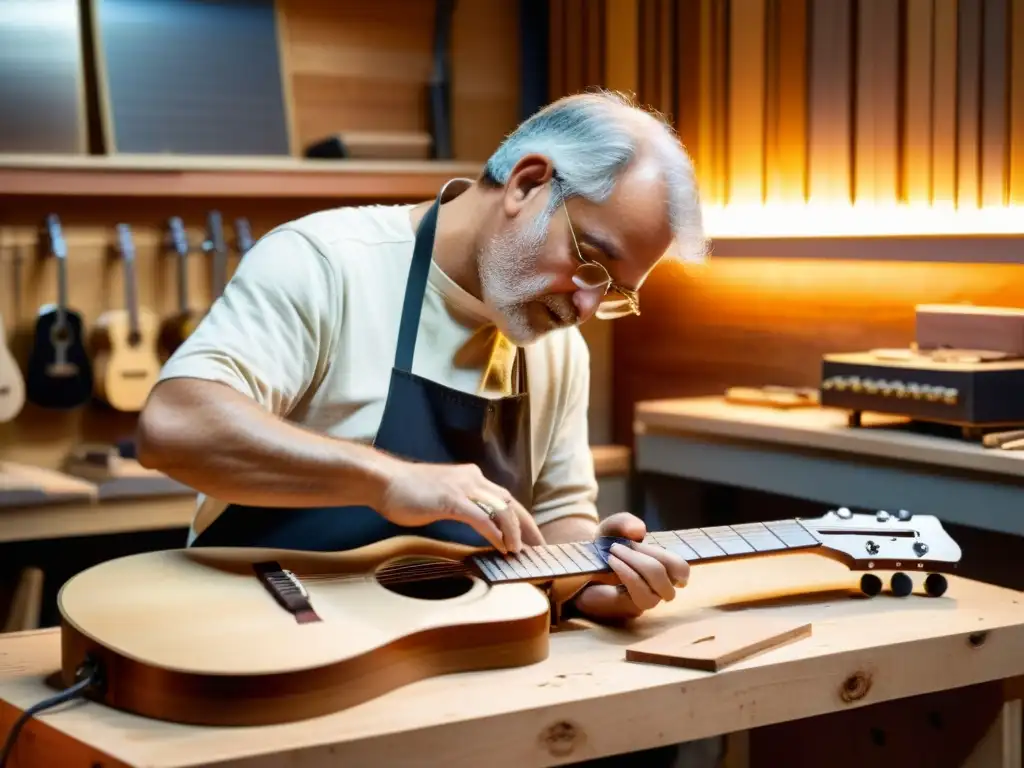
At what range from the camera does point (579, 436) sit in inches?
94.3

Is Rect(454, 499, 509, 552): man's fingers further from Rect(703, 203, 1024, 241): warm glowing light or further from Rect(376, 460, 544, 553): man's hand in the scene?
Rect(703, 203, 1024, 241): warm glowing light

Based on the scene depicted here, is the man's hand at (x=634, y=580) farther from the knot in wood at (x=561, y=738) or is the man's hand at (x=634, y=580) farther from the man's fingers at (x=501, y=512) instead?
the knot in wood at (x=561, y=738)

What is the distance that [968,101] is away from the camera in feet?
9.61

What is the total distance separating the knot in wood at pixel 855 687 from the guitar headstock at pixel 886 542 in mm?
241

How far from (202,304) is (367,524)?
1.96m

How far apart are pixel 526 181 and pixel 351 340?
0.36m

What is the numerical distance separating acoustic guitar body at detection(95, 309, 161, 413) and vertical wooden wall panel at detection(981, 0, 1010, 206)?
2072 mm

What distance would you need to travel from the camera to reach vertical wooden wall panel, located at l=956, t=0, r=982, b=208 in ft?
9.52

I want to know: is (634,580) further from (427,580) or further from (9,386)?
(9,386)

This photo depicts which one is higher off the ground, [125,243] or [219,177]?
[219,177]

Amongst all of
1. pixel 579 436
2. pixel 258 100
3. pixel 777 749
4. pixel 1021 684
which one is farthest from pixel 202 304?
pixel 1021 684

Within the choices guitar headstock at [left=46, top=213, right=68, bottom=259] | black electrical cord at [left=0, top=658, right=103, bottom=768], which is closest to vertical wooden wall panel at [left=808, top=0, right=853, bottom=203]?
guitar headstock at [left=46, top=213, right=68, bottom=259]

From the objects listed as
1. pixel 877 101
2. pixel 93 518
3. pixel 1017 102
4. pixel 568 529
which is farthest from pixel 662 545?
pixel 93 518

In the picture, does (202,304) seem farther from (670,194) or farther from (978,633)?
(978,633)
